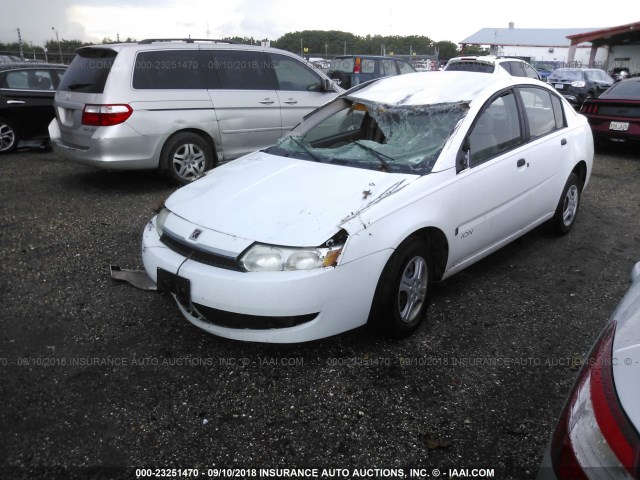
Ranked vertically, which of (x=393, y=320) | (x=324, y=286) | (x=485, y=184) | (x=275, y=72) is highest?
(x=275, y=72)

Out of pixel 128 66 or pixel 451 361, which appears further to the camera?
pixel 128 66

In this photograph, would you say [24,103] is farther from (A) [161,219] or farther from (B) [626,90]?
(B) [626,90]

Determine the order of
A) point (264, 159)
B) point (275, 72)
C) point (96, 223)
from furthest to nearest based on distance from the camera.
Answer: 1. point (275, 72)
2. point (96, 223)
3. point (264, 159)

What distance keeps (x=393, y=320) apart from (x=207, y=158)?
4232 millimetres

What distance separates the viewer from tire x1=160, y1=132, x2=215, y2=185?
6.14 m

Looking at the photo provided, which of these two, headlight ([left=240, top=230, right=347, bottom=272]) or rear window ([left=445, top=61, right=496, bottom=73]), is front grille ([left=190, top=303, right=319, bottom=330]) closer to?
headlight ([left=240, top=230, right=347, bottom=272])

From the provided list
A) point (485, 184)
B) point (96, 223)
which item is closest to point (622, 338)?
point (485, 184)

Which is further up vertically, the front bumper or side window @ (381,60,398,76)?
side window @ (381,60,398,76)

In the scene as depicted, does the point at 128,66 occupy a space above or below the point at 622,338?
above

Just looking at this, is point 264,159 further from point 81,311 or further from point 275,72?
point 275,72

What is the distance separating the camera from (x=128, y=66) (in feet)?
19.3

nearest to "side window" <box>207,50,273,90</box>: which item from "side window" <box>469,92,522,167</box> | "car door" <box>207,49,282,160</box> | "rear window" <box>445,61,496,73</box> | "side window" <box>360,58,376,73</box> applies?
"car door" <box>207,49,282,160</box>

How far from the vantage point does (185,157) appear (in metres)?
6.29

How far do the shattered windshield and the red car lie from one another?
649 cm
